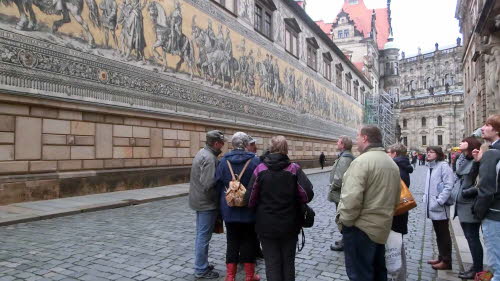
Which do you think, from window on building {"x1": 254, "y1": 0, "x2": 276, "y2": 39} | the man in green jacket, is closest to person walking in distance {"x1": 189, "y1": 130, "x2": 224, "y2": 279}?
the man in green jacket

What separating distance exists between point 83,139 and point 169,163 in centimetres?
362

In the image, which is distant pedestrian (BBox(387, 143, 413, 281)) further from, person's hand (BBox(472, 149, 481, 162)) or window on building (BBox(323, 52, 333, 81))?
window on building (BBox(323, 52, 333, 81))

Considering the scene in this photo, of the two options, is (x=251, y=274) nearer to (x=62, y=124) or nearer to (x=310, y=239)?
(x=310, y=239)

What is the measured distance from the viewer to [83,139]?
10164 millimetres

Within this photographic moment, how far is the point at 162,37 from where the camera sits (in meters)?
13.0

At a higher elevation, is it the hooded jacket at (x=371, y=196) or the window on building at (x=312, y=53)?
the window on building at (x=312, y=53)

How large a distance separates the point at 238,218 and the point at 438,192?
2.51 metres

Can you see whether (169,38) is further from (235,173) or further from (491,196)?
(491,196)

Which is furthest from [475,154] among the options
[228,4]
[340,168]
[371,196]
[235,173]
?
[228,4]

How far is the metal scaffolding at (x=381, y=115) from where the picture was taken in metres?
48.9

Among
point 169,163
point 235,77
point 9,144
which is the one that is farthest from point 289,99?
point 9,144

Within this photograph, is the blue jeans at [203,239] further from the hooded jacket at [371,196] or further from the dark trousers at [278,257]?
the hooded jacket at [371,196]

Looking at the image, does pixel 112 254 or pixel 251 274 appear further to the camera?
pixel 112 254

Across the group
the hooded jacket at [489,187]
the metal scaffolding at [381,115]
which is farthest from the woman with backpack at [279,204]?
the metal scaffolding at [381,115]
